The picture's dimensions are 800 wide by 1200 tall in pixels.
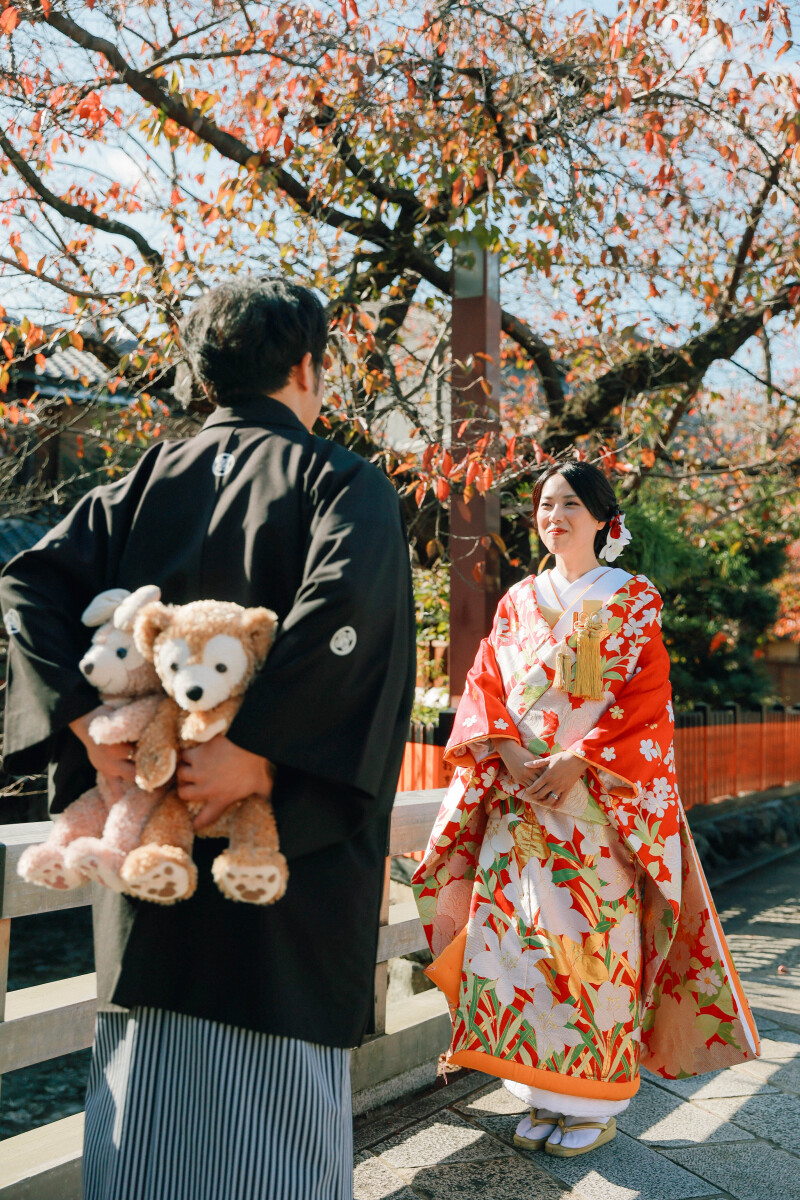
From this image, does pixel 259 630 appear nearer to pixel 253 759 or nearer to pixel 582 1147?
pixel 253 759

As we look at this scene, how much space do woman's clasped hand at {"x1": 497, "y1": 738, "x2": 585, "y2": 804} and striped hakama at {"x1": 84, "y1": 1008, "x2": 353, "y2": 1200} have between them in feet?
3.80

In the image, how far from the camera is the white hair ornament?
2844mm

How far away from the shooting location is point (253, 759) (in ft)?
4.13

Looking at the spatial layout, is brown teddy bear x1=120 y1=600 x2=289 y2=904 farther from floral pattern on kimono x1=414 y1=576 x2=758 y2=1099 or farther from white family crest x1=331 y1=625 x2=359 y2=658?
floral pattern on kimono x1=414 y1=576 x2=758 y2=1099

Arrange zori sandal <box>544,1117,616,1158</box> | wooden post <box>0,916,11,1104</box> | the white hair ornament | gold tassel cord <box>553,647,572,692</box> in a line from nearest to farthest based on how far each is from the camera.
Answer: wooden post <box>0,916,11,1104</box> → zori sandal <box>544,1117,616,1158</box> → gold tassel cord <box>553,647,572,692</box> → the white hair ornament

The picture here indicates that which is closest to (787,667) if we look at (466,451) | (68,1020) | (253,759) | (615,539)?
(466,451)

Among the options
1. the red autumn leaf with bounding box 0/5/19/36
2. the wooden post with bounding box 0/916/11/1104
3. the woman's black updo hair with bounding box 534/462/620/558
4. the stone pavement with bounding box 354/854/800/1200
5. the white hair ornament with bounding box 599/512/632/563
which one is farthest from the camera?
the red autumn leaf with bounding box 0/5/19/36

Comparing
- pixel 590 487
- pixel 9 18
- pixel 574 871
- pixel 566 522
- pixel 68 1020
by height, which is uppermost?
pixel 9 18

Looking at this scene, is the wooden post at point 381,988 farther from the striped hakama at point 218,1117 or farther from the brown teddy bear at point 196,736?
the brown teddy bear at point 196,736

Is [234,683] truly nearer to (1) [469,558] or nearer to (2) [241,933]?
(2) [241,933]

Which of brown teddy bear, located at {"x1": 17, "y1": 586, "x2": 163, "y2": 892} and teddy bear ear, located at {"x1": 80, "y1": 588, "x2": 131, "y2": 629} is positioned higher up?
teddy bear ear, located at {"x1": 80, "y1": 588, "x2": 131, "y2": 629}

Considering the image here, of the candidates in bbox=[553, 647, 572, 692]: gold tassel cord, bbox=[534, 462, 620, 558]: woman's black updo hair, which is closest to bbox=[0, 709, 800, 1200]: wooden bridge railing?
bbox=[553, 647, 572, 692]: gold tassel cord

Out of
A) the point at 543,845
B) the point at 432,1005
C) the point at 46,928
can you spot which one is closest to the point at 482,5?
the point at 543,845

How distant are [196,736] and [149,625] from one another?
168mm
